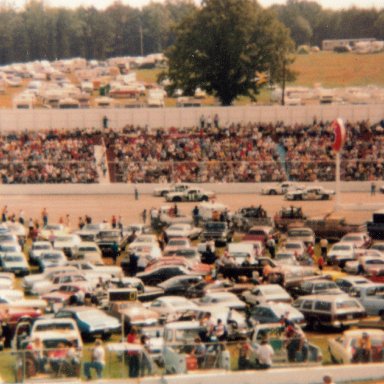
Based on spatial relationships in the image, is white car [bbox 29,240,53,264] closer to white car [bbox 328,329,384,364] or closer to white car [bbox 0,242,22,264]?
white car [bbox 0,242,22,264]

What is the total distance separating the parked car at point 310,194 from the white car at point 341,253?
20.4m

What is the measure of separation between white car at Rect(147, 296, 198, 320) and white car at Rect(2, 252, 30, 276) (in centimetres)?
1063

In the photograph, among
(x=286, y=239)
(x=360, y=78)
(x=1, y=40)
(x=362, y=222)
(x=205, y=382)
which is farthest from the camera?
(x=1, y=40)

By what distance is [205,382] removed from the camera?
2802cm

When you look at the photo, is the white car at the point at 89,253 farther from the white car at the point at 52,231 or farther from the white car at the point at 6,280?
the white car at the point at 6,280

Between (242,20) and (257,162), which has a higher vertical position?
(242,20)

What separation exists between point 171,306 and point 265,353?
26.4 feet

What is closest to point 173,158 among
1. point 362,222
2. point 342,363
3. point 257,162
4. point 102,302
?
point 257,162

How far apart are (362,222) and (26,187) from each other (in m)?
23.1

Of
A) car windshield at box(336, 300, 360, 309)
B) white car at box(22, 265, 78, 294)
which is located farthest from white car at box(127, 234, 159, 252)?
car windshield at box(336, 300, 360, 309)

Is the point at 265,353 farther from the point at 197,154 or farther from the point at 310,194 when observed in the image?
the point at 197,154

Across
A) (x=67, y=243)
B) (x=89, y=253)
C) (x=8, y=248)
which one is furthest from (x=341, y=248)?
(x=8, y=248)

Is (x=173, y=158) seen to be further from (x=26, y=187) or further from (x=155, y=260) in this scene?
(x=155, y=260)

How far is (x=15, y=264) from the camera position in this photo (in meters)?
47.0
